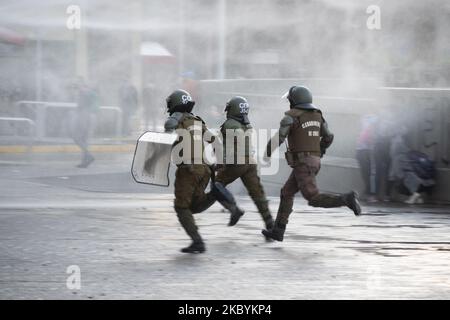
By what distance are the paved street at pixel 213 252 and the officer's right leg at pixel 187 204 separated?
187mm

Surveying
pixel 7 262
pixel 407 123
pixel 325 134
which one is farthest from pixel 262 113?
pixel 7 262

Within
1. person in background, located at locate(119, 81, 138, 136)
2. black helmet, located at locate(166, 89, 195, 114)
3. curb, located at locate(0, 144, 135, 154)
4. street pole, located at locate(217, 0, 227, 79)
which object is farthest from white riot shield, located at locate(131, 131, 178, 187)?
person in background, located at locate(119, 81, 138, 136)

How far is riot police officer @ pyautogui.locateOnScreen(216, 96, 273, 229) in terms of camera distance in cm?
1066

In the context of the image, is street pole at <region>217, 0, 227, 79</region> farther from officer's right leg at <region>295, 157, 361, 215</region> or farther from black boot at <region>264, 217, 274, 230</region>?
officer's right leg at <region>295, 157, 361, 215</region>

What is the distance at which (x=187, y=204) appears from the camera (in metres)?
→ 9.60

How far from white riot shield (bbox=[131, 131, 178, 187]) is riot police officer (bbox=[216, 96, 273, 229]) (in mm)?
984

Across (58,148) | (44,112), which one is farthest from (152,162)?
(44,112)

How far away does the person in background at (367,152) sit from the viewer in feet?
48.7

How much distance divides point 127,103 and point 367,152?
12926mm

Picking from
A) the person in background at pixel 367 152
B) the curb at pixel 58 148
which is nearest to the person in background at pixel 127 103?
the curb at pixel 58 148

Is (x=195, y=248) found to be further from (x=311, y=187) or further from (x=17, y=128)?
(x=17, y=128)

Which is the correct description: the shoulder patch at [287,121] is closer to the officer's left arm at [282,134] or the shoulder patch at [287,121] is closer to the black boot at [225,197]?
the officer's left arm at [282,134]
